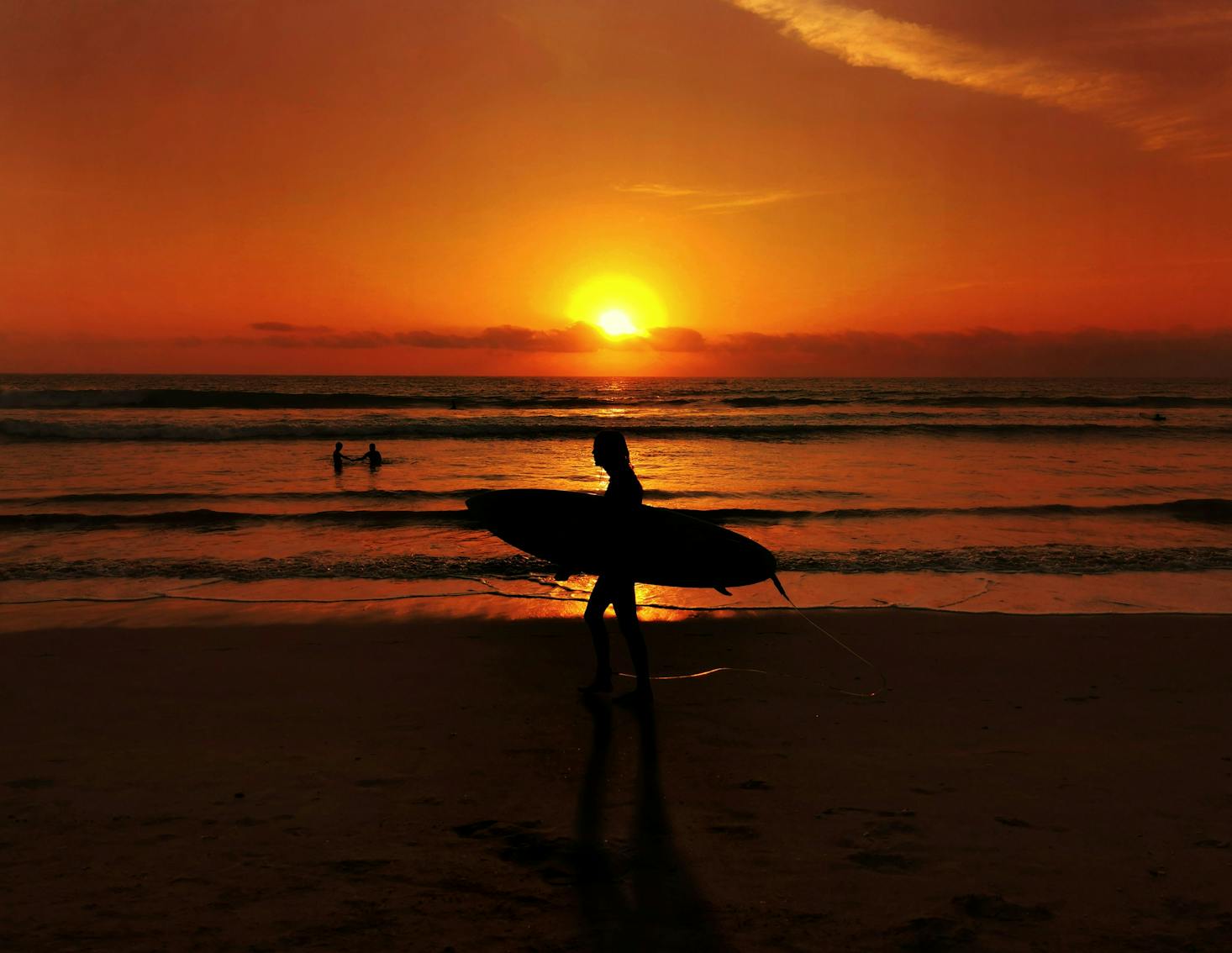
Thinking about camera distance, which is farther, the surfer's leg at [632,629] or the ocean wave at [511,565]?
the ocean wave at [511,565]

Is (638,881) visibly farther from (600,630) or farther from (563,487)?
(563,487)

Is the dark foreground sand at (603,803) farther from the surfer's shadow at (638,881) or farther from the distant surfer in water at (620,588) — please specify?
the distant surfer in water at (620,588)

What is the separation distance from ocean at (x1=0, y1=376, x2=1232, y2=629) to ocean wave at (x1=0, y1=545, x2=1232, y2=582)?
48mm

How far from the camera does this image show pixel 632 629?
607 centimetres

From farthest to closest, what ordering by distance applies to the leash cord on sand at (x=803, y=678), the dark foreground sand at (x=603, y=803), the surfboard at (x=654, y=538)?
1. the surfboard at (x=654, y=538)
2. the leash cord on sand at (x=803, y=678)
3. the dark foreground sand at (x=603, y=803)

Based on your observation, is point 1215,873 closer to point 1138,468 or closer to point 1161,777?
point 1161,777

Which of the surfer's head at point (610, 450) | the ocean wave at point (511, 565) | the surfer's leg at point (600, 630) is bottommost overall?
the ocean wave at point (511, 565)

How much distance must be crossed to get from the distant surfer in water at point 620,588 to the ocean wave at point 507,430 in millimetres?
25880

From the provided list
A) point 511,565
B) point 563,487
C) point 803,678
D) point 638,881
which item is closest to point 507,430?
point 563,487

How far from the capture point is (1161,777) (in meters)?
4.96

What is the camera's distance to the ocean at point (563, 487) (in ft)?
32.1

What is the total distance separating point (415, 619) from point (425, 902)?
5150 millimetres

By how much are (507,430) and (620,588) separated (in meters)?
28.7

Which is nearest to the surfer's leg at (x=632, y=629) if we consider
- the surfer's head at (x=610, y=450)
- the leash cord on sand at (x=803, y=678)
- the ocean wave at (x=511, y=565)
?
the leash cord on sand at (x=803, y=678)
